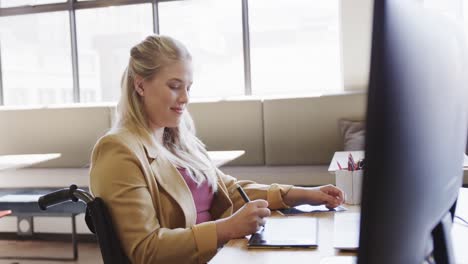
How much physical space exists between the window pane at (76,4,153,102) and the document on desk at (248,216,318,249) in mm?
3509

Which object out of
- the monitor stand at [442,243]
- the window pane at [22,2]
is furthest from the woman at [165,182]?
the window pane at [22,2]

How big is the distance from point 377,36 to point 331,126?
3565mm

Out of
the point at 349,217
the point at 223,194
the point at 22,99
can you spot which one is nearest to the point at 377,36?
the point at 349,217

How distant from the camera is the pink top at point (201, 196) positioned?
147cm

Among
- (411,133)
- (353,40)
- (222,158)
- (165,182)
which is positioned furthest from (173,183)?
(353,40)

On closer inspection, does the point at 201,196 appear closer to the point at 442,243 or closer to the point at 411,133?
the point at 442,243

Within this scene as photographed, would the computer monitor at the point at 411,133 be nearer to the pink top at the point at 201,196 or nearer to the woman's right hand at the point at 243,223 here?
the woman's right hand at the point at 243,223

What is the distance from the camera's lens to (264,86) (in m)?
4.33

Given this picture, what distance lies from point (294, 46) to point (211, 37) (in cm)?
71

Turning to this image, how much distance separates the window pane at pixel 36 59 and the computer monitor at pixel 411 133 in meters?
4.40

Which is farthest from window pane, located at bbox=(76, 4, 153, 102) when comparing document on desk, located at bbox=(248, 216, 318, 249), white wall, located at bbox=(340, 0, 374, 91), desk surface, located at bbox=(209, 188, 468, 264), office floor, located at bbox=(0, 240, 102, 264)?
desk surface, located at bbox=(209, 188, 468, 264)

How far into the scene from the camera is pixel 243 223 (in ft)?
3.67

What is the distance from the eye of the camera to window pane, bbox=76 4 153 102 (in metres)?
4.54

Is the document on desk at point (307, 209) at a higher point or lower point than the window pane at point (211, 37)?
lower
